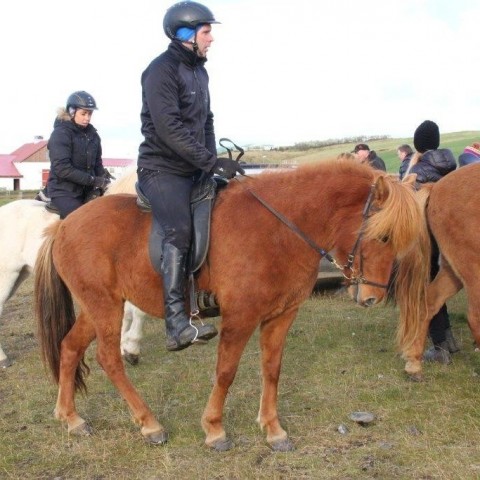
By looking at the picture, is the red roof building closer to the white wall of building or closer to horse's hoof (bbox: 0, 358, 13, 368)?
the white wall of building

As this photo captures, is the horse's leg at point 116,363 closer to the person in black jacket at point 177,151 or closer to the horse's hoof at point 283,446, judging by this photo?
Answer: the person in black jacket at point 177,151

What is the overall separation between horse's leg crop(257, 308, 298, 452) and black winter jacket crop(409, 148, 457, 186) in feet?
10.1

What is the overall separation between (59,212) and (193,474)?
13.9ft

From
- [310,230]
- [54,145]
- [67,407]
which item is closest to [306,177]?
[310,230]

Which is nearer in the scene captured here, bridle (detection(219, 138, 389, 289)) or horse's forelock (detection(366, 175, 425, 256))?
horse's forelock (detection(366, 175, 425, 256))

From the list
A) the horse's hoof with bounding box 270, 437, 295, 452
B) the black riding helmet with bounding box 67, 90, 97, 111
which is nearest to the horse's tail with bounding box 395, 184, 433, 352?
the horse's hoof with bounding box 270, 437, 295, 452

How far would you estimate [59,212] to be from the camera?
24.8 feet

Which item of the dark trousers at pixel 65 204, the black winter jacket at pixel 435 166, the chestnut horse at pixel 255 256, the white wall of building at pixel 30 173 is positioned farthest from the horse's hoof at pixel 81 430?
the white wall of building at pixel 30 173

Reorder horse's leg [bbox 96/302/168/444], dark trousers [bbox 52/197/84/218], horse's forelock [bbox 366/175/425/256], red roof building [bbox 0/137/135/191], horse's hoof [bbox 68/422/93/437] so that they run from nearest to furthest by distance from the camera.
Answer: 1. horse's forelock [bbox 366/175/425/256]
2. horse's leg [bbox 96/302/168/444]
3. horse's hoof [bbox 68/422/93/437]
4. dark trousers [bbox 52/197/84/218]
5. red roof building [bbox 0/137/135/191]

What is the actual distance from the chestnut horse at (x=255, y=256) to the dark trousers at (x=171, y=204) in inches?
8.8

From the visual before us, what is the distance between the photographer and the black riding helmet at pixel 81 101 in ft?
23.7

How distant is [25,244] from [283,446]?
4.34 metres

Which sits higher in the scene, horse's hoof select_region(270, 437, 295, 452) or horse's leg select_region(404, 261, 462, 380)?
horse's leg select_region(404, 261, 462, 380)

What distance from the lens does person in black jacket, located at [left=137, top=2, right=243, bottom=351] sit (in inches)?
180
